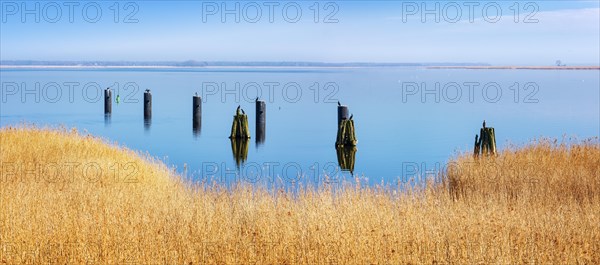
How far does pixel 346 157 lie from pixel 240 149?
18.9ft

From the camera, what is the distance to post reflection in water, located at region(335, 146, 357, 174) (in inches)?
1227

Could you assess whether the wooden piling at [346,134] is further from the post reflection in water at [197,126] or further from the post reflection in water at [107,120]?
the post reflection in water at [107,120]

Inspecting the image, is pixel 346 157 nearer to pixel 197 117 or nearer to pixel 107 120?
pixel 197 117

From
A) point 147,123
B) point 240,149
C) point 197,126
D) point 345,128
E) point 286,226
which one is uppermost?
point 147,123

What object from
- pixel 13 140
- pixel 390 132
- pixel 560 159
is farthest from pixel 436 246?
pixel 390 132

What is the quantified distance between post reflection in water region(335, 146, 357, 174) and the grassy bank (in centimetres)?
1324

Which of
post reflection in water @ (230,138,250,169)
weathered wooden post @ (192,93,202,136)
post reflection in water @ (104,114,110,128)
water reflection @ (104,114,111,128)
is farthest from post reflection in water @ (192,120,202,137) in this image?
post reflection in water @ (104,114,110,128)

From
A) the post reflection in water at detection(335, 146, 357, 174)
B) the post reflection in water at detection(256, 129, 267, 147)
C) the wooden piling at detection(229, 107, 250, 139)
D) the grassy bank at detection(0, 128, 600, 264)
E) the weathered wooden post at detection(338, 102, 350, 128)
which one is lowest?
the grassy bank at detection(0, 128, 600, 264)

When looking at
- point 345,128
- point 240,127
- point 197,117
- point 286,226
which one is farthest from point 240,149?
point 286,226

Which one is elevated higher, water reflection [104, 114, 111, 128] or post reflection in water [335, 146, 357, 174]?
water reflection [104, 114, 111, 128]

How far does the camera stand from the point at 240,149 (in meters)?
36.1

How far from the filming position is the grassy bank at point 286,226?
10422mm

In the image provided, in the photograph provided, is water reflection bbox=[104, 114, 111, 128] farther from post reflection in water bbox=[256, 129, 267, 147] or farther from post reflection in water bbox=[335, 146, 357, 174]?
post reflection in water bbox=[335, 146, 357, 174]

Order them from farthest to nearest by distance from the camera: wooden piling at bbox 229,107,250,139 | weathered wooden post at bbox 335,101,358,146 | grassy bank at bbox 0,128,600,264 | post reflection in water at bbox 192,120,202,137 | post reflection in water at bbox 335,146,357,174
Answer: post reflection in water at bbox 192,120,202,137 → wooden piling at bbox 229,107,250,139 → weathered wooden post at bbox 335,101,358,146 → post reflection in water at bbox 335,146,357,174 → grassy bank at bbox 0,128,600,264
